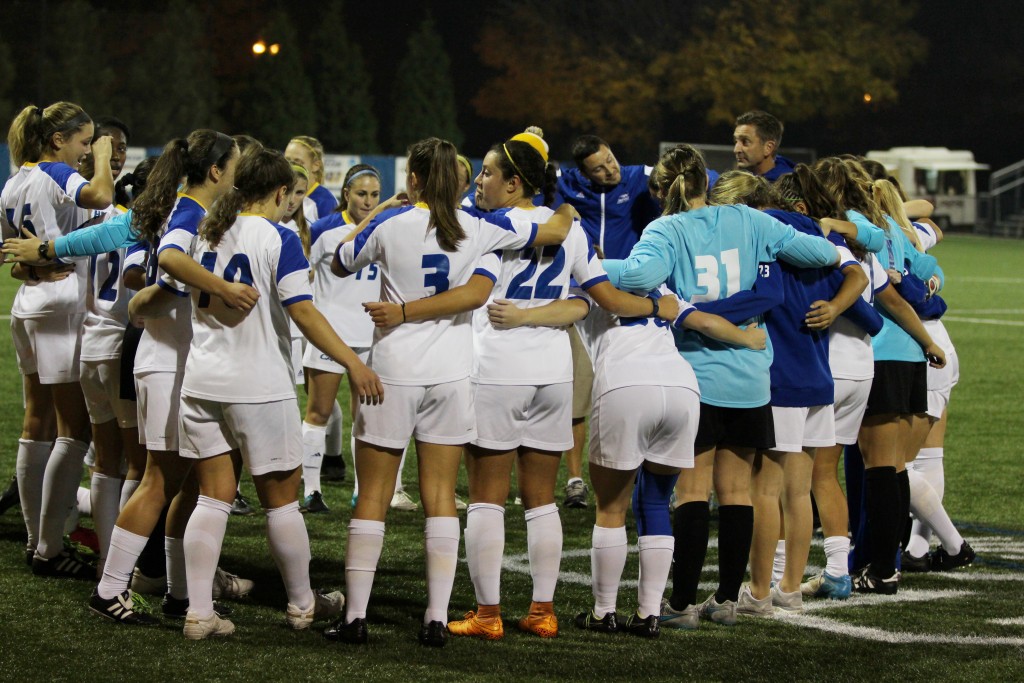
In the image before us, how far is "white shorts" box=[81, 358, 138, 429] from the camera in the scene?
5.51 metres

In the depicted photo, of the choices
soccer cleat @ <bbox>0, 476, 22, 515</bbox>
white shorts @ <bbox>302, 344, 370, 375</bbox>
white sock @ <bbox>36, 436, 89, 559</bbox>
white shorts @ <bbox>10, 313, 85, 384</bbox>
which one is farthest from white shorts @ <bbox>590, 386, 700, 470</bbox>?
soccer cleat @ <bbox>0, 476, 22, 515</bbox>

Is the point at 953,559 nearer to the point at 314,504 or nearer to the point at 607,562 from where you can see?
the point at 607,562

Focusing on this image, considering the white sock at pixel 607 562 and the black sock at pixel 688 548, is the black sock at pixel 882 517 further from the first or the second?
the white sock at pixel 607 562

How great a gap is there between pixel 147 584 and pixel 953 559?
394 cm

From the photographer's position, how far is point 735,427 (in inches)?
212

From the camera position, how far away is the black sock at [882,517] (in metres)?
6.13

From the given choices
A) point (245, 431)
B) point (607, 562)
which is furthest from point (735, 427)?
point (245, 431)

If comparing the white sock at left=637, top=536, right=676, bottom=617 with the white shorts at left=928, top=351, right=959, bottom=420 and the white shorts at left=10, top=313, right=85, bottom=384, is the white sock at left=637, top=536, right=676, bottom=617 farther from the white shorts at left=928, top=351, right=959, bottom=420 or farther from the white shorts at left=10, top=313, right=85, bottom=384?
the white shorts at left=10, top=313, right=85, bottom=384

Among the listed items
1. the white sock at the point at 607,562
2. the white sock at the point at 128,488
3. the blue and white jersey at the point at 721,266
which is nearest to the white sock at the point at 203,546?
the white sock at the point at 128,488

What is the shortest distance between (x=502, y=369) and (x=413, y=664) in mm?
1132

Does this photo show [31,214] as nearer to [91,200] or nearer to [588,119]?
[91,200]

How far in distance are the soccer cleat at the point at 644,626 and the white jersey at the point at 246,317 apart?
1.66 meters

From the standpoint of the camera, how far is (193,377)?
484 centimetres

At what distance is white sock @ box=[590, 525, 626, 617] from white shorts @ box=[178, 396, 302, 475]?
1245mm
